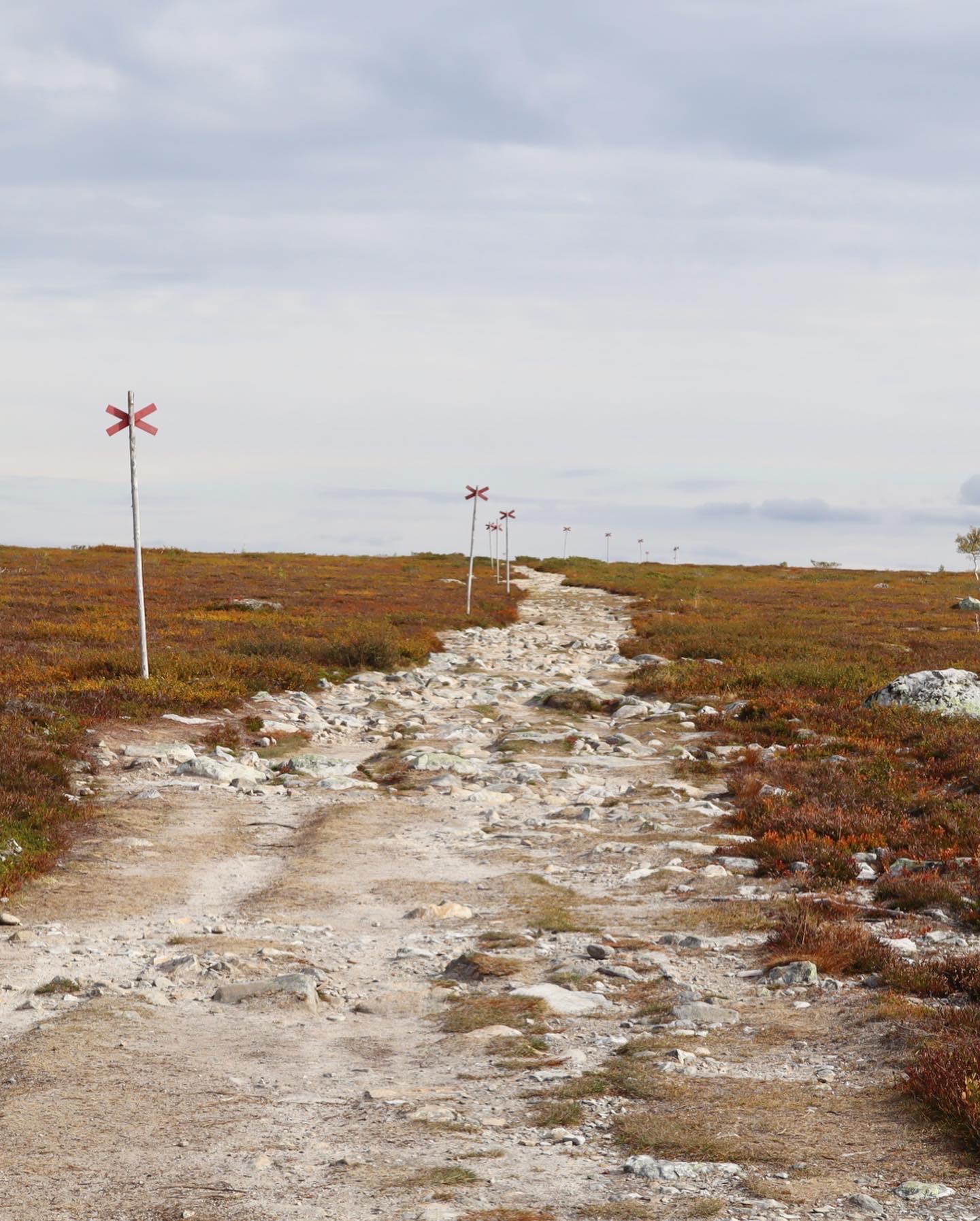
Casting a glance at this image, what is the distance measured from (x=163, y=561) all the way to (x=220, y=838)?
7009 centimetres

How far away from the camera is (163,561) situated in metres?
80.3

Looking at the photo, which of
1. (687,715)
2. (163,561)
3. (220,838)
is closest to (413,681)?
(687,715)

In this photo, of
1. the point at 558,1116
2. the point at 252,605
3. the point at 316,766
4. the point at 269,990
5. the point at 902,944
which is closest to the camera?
the point at 558,1116

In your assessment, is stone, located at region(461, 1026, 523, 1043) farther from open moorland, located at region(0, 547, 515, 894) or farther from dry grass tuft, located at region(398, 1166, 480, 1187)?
open moorland, located at region(0, 547, 515, 894)

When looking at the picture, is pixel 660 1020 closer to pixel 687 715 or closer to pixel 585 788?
pixel 585 788

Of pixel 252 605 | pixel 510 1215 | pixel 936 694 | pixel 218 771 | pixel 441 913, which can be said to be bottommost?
pixel 441 913

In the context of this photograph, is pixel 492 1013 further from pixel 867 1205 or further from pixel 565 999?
pixel 867 1205

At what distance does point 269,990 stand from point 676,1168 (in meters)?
3.95

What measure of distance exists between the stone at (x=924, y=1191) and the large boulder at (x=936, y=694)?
18.0 meters

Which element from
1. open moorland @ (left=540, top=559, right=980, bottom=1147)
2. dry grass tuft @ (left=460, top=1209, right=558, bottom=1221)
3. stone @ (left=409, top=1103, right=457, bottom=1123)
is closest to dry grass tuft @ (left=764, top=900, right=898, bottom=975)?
open moorland @ (left=540, top=559, right=980, bottom=1147)

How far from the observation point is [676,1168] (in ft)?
17.7

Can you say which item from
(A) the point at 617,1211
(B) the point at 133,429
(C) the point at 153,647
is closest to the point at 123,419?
(B) the point at 133,429

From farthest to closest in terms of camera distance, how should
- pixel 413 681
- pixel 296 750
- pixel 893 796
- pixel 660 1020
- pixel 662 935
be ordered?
pixel 413 681 → pixel 296 750 → pixel 893 796 → pixel 662 935 → pixel 660 1020

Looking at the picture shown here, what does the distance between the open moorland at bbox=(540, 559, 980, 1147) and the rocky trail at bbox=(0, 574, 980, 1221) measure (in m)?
0.41
